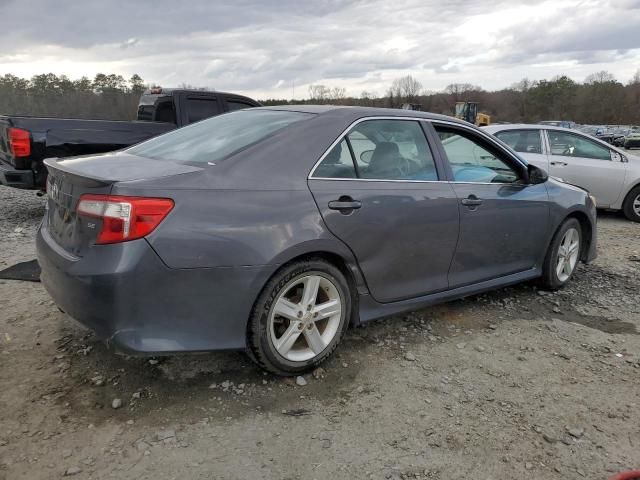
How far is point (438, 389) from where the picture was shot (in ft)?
10.0

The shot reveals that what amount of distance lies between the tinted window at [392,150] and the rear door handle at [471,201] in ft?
0.93

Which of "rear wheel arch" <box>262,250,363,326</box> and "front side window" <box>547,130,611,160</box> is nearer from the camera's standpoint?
"rear wheel arch" <box>262,250,363,326</box>

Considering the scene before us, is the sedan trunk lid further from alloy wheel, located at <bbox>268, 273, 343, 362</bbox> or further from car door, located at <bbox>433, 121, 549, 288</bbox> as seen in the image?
car door, located at <bbox>433, 121, 549, 288</bbox>

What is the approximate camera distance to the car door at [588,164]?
8398 millimetres

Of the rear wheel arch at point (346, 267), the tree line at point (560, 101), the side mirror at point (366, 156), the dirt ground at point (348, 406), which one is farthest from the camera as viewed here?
the tree line at point (560, 101)

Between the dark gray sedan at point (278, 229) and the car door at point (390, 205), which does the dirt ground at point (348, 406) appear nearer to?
the dark gray sedan at point (278, 229)

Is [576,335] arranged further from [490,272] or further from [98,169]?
[98,169]

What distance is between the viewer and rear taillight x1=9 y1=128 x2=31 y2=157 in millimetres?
6242

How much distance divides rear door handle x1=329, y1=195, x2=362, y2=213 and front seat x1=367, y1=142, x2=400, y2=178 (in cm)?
27

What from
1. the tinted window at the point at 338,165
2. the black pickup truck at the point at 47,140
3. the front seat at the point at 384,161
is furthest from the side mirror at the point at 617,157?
the tinted window at the point at 338,165

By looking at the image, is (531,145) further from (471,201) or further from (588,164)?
(471,201)

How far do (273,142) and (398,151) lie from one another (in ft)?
3.19

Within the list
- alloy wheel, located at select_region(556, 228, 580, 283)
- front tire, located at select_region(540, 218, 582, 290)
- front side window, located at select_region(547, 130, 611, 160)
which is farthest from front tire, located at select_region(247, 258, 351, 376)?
front side window, located at select_region(547, 130, 611, 160)

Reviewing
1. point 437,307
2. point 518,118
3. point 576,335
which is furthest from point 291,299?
point 518,118
